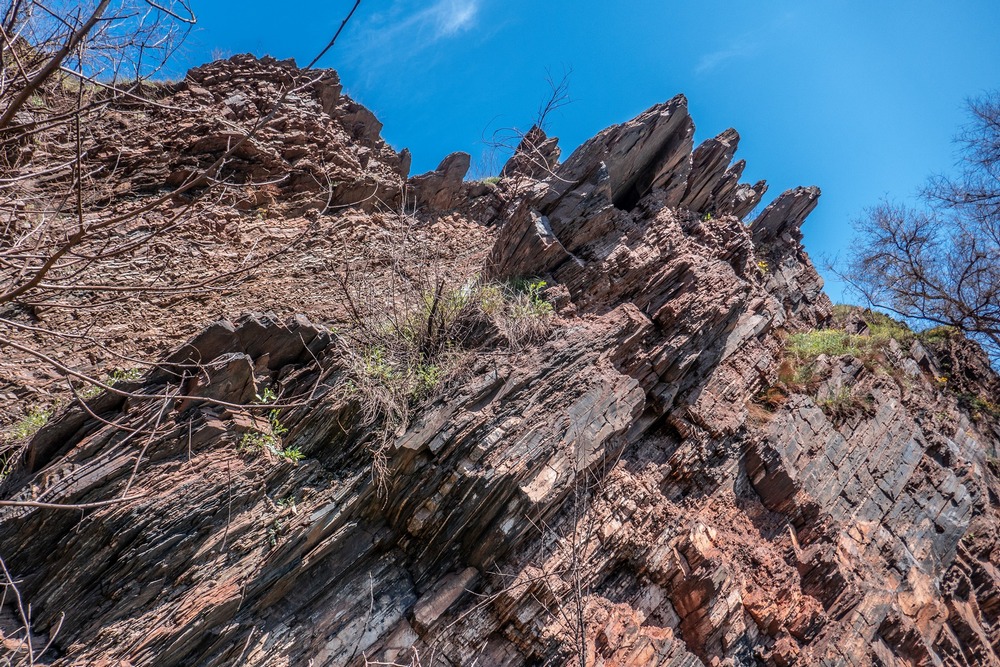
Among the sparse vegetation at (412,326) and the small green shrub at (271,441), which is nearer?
the small green shrub at (271,441)

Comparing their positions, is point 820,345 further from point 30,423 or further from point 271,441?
point 30,423

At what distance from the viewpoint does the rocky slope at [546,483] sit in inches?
198

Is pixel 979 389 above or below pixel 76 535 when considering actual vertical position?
above

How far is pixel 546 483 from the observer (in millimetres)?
6086

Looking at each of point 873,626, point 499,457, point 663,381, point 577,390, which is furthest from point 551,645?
point 873,626

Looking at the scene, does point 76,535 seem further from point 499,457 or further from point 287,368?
point 499,457

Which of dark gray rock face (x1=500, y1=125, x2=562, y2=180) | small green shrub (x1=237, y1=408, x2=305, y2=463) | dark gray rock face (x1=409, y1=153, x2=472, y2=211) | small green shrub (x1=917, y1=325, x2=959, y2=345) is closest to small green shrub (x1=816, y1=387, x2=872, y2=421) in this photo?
small green shrub (x1=917, y1=325, x2=959, y2=345)

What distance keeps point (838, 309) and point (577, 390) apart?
10.3 meters

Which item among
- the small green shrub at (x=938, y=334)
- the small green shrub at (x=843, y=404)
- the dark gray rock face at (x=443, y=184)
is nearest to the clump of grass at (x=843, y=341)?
the small green shrub at (x=843, y=404)

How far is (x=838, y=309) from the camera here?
13.9m

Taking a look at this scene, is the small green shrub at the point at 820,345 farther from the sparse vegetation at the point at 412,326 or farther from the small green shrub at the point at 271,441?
the small green shrub at the point at 271,441

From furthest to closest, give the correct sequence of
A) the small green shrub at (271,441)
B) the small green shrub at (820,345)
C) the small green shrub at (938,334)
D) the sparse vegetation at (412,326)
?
1. the small green shrub at (938,334)
2. the small green shrub at (820,345)
3. the sparse vegetation at (412,326)
4. the small green shrub at (271,441)

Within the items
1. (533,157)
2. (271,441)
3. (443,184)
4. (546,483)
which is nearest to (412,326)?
(271,441)

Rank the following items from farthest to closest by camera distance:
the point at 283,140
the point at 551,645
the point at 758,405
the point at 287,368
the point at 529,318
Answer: the point at 758,405 < the point at 283,140 < the point at 529,318 < the point at 287,368 < the point at 551,645
